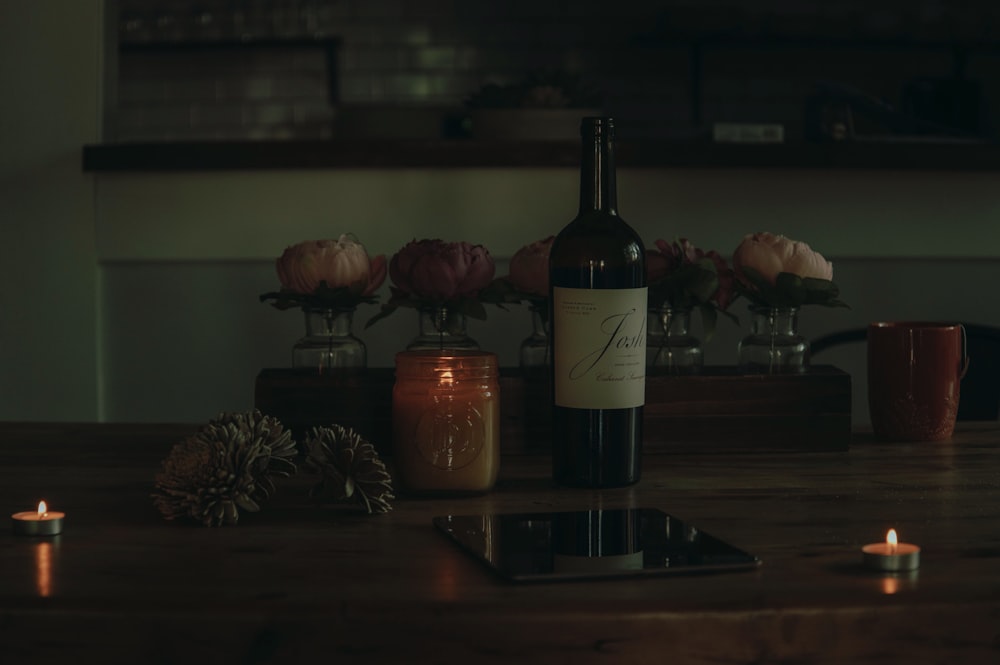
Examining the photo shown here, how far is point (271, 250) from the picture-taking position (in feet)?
8.66

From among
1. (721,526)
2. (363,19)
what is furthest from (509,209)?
(363,19)

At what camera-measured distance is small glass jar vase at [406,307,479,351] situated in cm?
133

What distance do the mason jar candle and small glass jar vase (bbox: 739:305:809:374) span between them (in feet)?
1.35

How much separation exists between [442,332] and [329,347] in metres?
0.12

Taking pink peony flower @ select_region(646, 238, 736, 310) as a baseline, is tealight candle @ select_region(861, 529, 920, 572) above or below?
below

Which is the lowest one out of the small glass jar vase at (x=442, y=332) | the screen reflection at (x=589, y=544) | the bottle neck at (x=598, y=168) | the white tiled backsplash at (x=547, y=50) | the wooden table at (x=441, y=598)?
the wooden table at (x=441, y=598)

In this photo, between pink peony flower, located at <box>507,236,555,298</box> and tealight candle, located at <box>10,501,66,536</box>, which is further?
pink peony flower, located at <box>507,236,555,298</box>

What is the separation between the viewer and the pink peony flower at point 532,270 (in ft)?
4.33

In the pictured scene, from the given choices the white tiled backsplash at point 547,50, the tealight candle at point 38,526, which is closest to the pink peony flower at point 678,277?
the tealight candle at point 38,526

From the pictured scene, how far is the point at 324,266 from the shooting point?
1295 mm

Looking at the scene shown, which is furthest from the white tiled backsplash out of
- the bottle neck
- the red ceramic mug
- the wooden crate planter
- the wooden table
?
the wooden table

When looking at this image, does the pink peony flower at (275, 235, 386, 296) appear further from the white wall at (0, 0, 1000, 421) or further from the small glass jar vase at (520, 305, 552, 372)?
the white wall at (0, 0, 1000, 421)

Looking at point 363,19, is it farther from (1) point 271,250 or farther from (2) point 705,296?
(2) point 705,296

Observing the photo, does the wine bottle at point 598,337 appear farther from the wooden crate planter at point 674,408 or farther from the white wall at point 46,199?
the white wall at point 46,199
